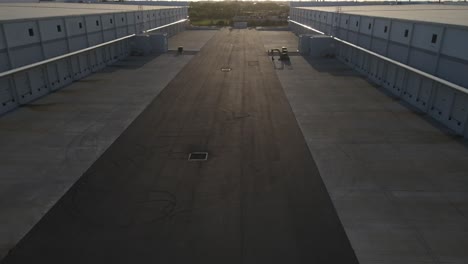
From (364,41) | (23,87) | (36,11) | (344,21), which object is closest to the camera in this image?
(23,87)

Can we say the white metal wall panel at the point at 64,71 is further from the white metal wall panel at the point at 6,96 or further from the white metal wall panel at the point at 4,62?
the white metal wall panel at the point at 6,96

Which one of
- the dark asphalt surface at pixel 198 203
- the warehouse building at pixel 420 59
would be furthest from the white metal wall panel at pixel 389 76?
the dark asphalt surface at pixel 198 203

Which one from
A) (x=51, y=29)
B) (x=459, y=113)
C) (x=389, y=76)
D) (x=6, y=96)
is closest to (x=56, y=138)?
(x=6, y=96)

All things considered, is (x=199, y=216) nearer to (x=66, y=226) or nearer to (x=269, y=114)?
(x=66, y=226)

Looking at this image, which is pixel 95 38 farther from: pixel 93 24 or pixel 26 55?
pixel 26 55

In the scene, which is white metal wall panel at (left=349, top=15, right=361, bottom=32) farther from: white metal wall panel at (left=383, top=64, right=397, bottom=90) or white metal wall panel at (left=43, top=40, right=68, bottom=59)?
white metal wall panel at (left=43, top=40, right=68, bottom=59)

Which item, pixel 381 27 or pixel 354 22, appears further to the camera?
pixel 354 22
